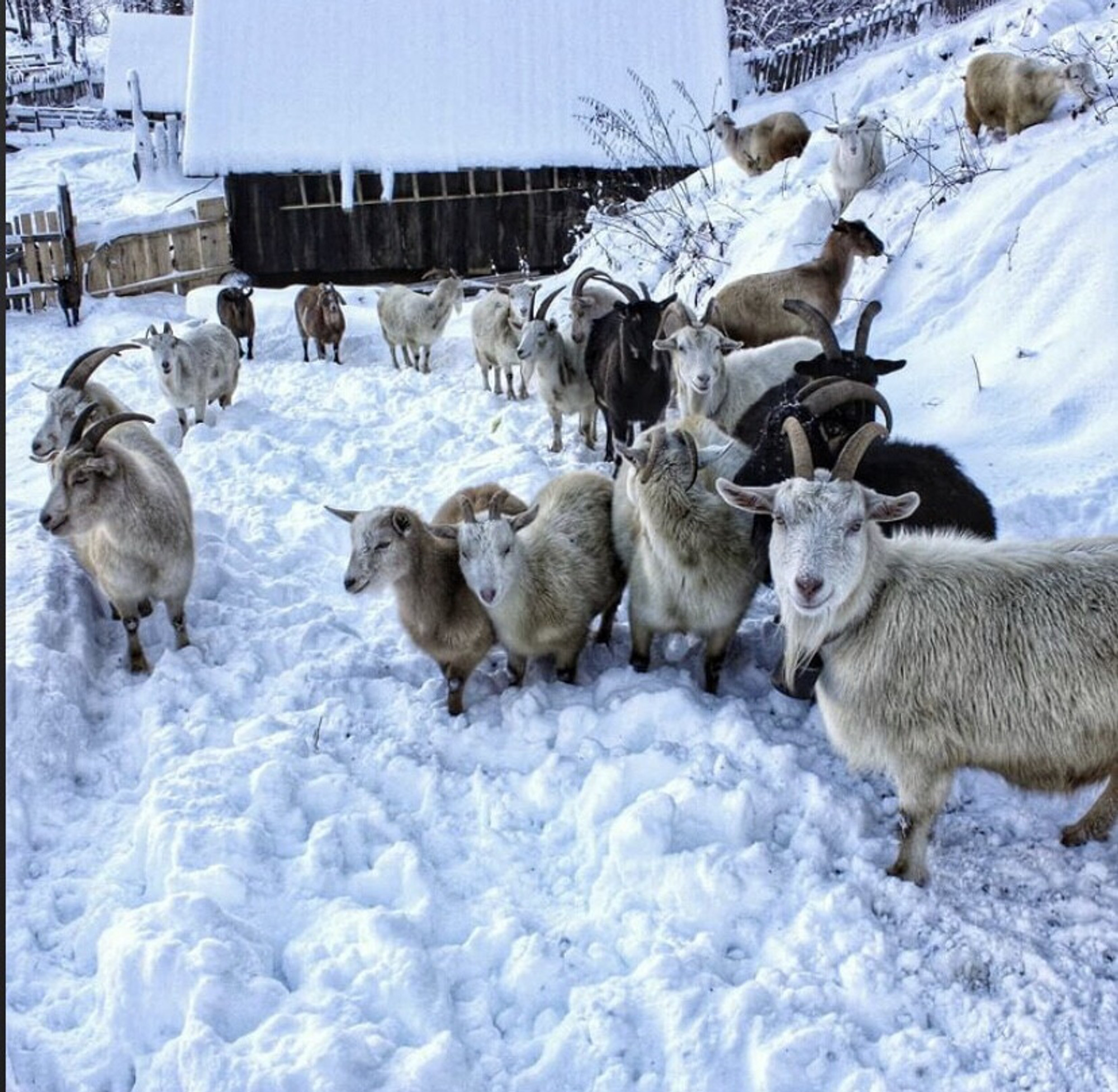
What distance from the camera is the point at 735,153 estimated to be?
16.8 meters

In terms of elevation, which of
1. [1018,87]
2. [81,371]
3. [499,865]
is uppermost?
[1018,87]

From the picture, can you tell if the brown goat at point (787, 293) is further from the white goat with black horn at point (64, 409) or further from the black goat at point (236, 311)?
the black goat at point (236, 311)

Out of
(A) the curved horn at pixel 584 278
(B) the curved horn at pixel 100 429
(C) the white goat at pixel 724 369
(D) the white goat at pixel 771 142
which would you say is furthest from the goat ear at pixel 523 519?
(D) the white goat at pixel 771 142

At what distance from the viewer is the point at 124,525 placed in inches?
222

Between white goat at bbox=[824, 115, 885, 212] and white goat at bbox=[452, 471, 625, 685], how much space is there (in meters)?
8.03

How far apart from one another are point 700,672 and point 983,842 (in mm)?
A: 1754

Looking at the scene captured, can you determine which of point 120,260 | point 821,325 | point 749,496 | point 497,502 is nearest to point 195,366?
point 497,502

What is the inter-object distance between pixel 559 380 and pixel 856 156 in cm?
510

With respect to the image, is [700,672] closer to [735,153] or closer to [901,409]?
[901,409]

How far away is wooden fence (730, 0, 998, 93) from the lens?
23.2 metres

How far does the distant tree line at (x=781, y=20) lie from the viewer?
3012 cm

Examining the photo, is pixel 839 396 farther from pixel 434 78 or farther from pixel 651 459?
pixel 434 78

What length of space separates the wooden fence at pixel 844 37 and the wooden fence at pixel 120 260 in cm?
1460

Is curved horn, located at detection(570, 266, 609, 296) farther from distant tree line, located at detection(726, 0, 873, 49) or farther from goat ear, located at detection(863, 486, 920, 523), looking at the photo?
distant tree line, located at detection(726, 0, 873, 49)
